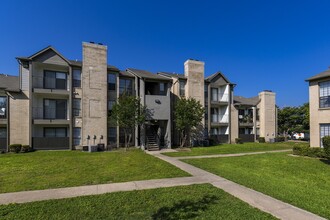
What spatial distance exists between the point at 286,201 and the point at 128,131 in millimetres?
17284

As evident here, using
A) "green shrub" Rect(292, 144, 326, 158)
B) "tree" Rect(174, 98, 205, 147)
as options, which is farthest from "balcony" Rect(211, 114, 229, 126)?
"green shrub" Rect(292, 144, 326, 158)

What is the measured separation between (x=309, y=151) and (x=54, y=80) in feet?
83.8

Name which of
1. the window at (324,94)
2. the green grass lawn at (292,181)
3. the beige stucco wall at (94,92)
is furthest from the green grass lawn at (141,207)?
the window at (324,94)

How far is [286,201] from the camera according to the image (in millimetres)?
6414

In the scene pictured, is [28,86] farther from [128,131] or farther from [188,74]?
[188,74]

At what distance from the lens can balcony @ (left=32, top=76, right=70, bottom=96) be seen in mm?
18723

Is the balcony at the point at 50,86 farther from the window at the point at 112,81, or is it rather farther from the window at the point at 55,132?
the window at the point at 112,81

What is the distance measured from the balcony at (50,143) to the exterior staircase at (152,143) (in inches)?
333

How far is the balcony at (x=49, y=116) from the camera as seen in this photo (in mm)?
18562

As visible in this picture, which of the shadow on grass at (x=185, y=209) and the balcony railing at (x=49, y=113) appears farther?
the balcony railing at (x=49, y=113)

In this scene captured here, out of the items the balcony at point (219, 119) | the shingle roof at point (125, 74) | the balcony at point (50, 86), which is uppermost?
the shingle roof at point (125, 74)

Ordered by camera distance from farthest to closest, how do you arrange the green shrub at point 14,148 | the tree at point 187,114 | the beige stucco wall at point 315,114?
the tree at point 187,114
the green shrub at point 14,148
the beige stucco wall at point 315,114

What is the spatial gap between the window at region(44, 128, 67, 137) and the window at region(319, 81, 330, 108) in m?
25.4

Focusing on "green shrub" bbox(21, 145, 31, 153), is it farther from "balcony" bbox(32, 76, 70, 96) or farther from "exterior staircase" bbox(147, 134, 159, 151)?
"exterior staircase" bbox(147, 134, 159, 151)
